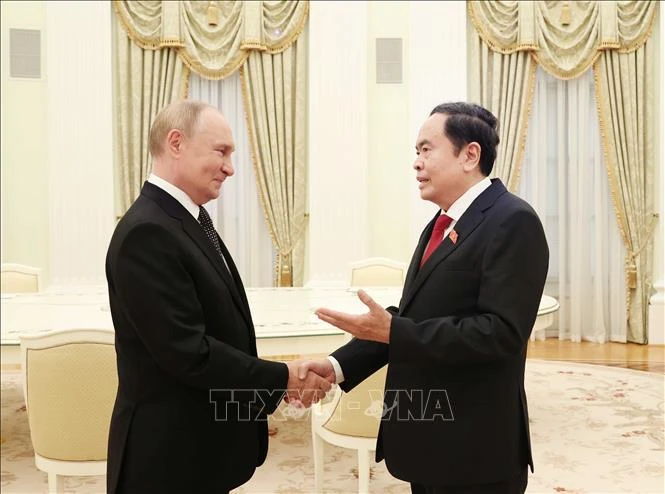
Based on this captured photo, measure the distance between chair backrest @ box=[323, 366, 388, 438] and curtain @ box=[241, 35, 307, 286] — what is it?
4255 mm

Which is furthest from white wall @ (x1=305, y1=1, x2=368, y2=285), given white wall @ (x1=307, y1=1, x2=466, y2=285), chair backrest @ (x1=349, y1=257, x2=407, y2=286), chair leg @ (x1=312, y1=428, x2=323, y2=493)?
chair leg @ (x1=312, y1=428, x2=323, y2=493)

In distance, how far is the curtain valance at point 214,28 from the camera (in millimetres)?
7102

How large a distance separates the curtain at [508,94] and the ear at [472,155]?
5.59 meters

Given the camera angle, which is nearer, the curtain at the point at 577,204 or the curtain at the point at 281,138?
the curtain at the point at 281,138

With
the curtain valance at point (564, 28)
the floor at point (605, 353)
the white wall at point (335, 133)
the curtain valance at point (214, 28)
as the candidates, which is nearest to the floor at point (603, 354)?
the floor at point (605, 353)

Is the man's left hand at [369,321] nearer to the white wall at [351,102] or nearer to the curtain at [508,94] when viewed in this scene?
the white wall at [351,102]

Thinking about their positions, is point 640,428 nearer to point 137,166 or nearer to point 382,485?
point 382,485

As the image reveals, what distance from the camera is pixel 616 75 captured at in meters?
7.25

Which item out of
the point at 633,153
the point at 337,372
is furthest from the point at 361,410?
the point at 633,153

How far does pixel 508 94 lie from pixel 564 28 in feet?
2.88

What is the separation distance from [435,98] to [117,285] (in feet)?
20.0

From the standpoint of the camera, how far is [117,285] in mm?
1696

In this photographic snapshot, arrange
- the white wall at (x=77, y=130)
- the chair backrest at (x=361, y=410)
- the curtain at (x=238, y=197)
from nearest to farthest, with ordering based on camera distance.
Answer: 1. the chair backrest at (x=361, y=410)
2. the white wall at (x=77, y=130)
3. the curtain at (x=238, y=197)

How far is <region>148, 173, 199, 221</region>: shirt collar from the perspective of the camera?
5.97 feet
